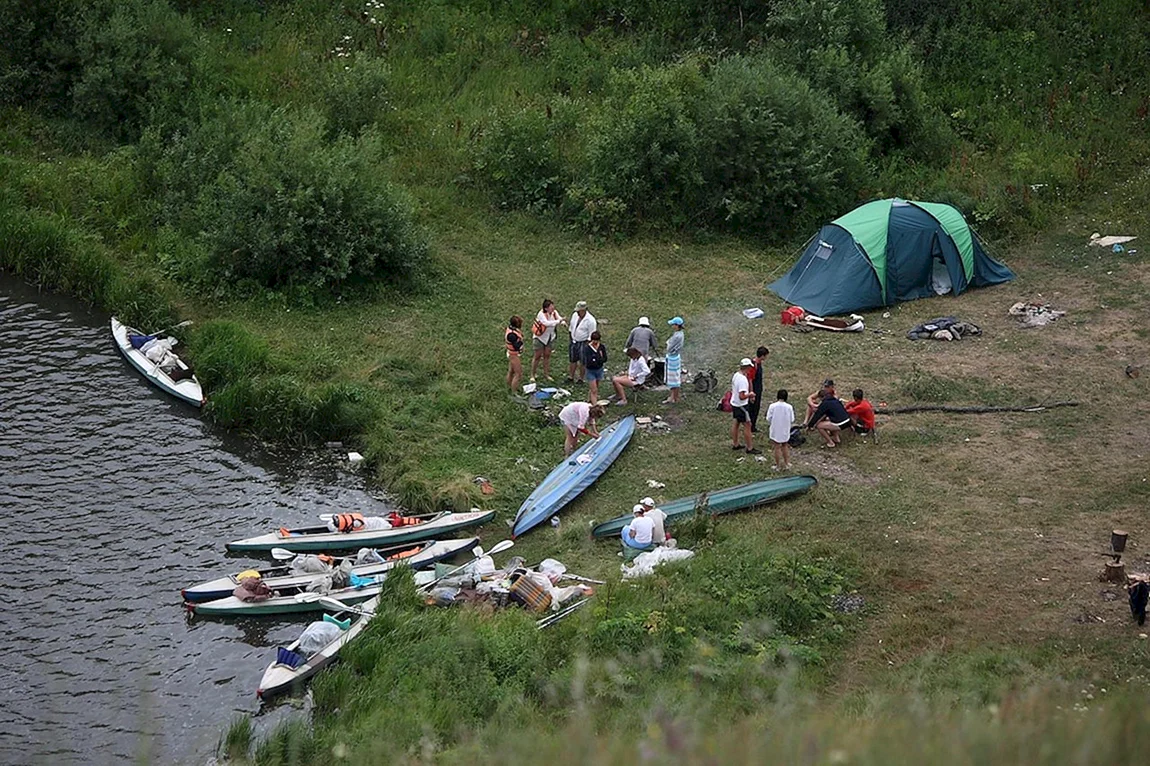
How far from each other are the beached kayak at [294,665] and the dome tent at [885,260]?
40.7ft

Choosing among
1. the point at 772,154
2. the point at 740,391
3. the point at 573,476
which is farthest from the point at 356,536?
the point at 772,154

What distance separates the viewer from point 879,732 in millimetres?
5926

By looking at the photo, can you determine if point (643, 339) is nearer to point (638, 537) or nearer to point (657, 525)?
point (657, 525)

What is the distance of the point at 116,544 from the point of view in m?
16.2

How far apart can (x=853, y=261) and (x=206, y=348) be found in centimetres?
1186

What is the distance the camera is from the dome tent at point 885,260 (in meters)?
23.4

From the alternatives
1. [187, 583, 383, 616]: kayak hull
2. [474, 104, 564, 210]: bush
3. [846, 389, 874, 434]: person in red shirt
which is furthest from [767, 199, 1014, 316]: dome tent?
[187, 583, 383, 616]: kayak hull

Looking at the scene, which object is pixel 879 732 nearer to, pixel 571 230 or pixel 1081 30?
pixel 571 230

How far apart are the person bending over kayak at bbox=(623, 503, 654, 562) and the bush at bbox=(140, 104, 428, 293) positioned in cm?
985

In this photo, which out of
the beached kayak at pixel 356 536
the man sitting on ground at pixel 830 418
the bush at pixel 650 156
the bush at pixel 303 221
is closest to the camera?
the beached kayak at pixel 356 536

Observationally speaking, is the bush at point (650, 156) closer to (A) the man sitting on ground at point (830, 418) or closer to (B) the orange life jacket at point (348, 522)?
(A) the man sitting on ground at point (830, 418)

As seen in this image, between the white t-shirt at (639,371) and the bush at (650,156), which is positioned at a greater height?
the bush at (650,156)

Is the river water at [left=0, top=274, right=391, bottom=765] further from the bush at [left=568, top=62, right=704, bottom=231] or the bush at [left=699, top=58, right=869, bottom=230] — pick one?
the bush at [left=699, top=58, right=869, bottom=230]

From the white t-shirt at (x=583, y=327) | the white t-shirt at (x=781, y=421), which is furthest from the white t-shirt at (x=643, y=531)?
the white t-shirt at (x=583, y=327)
